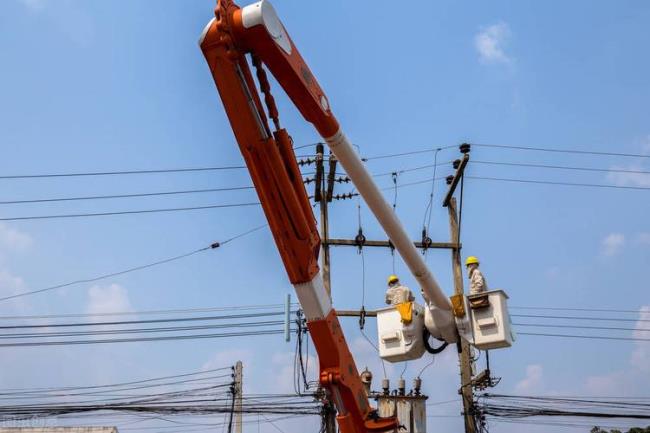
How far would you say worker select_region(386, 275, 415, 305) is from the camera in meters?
10.7

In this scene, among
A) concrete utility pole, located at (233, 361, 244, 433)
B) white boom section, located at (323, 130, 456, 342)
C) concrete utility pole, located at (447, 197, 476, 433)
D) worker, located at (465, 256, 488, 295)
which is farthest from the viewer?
concrete utility pole, located at (233, 361, 244, 433)

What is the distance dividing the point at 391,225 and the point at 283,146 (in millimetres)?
1727

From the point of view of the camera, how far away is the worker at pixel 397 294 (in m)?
10.7

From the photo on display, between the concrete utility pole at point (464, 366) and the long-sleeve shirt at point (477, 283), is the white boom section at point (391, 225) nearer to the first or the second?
the long-sleeve shirt at point (477, 283)

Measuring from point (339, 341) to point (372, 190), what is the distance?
1.84 metres

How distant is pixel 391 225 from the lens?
27.2 feet

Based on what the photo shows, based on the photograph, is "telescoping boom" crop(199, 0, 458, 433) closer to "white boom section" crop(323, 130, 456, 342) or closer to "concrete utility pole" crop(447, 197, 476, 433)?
"white boom section" crop(323, 130, 456, 342)

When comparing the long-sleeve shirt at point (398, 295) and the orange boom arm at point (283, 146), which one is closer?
the orange boom arm at point (283, 146)

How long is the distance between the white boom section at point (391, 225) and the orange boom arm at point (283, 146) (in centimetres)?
27

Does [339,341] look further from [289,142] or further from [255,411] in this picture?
[255,411]

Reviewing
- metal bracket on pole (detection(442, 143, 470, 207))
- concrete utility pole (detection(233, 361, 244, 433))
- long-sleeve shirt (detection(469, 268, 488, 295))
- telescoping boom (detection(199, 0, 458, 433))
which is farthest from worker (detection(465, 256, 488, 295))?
concrete utility pole (detection(233, 361, 244, 433))

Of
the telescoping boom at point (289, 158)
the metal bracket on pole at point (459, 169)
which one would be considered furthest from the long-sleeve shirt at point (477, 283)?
the metal bracket on pole at point (459, 169)

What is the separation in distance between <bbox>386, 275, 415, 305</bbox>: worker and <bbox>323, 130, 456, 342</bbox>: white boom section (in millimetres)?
763

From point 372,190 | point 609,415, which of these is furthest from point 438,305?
point 609,415
